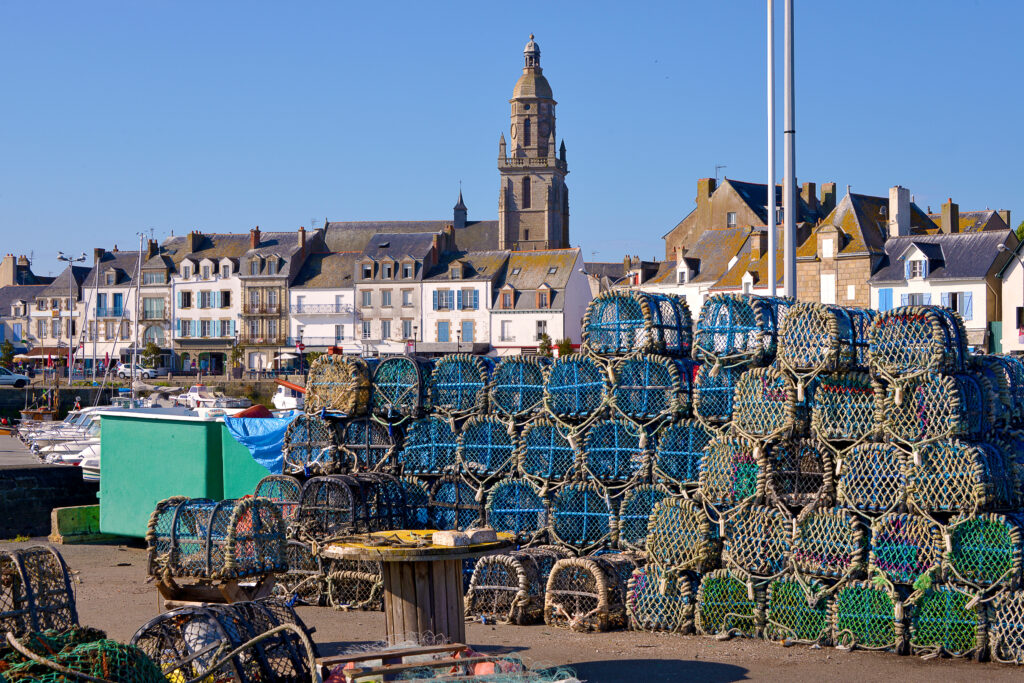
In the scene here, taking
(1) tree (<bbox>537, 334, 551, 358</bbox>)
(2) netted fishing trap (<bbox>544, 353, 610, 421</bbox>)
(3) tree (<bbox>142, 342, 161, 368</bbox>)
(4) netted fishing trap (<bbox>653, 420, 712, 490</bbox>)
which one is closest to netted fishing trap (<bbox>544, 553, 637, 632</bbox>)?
(4) netted fishing trap (<bbox>653, 420, 712, 490</bbox>)

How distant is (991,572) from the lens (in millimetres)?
8945

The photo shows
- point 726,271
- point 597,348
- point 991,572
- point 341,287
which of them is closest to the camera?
point 991,572

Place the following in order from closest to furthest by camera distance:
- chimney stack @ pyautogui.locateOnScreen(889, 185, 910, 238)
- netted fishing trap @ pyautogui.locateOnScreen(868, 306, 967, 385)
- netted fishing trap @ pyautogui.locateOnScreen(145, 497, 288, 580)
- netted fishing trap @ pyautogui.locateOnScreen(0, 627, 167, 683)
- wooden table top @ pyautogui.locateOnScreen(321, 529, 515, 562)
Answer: netted fishing trap @ pyautogui.locateOnScreen(0, 627, 167, 683)
wooden table top @ pyautogui.locateOnScreen(321, 529, 515, 562)
netted fishing trap @ pyautogui.locateOnScreen(868, 306, 967, 385)
netted fishing trap @ pyautogui.locateOnScreen(145, 497, 288, 580)
chimney stack @ pyautogui.locateOnScreen(889, 185, 910, 238)

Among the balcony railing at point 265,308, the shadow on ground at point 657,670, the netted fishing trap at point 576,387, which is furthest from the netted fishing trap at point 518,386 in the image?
the balcony railing at point 265,308

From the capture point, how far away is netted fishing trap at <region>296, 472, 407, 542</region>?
11.5 meters

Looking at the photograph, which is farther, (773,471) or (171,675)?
(773,471)

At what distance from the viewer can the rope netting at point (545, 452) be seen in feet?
37.8

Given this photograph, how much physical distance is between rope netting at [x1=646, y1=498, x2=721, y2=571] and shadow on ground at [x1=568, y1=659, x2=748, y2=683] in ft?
3.79

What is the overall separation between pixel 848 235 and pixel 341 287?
102 feet

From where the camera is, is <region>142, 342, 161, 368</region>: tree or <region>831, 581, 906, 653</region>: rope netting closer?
<region>831, 581, 906, 653</region>: rope netting

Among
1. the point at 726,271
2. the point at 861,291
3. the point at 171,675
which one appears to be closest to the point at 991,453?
the point at 171,675

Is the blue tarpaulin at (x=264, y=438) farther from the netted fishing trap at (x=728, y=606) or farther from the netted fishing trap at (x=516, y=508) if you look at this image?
the netted fishing trap at (x=728, y=606)

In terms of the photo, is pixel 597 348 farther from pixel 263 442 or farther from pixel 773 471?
pixel 263 442

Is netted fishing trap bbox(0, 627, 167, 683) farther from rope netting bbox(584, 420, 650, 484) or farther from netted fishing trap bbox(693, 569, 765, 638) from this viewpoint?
rope netting bbox(584, 420, 650, 484)
